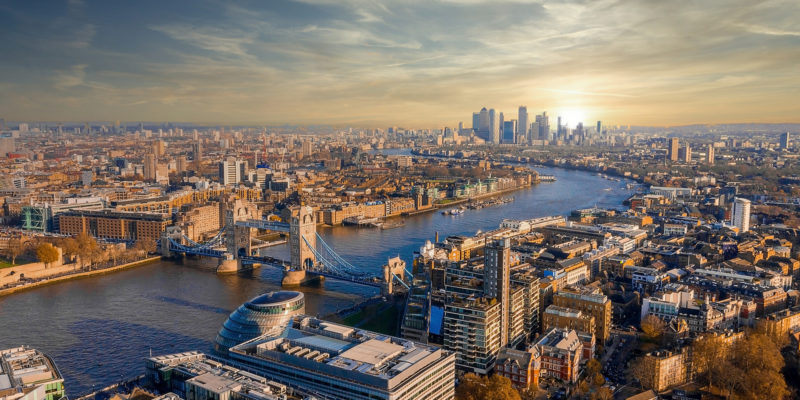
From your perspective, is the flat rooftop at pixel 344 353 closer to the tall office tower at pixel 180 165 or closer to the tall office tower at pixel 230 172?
the tall office tower at pixel 230 172

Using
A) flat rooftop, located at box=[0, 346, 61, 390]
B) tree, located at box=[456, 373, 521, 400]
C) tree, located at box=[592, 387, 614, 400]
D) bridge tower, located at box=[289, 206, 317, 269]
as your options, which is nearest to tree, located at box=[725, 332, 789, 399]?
tree, located at box=[592, 387, 614, 400]

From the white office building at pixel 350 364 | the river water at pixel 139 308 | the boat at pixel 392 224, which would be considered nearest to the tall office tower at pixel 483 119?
the boat at pixel 392 224

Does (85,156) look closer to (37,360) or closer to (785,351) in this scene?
(37,360)

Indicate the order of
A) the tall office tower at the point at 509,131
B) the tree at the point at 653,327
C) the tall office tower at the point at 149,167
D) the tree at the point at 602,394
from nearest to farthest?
the tree at the point at 602,394 < the tree at the point at 653,327 < the tall office tower at the point at 149,167 < the tall office tower at the point at 509,131

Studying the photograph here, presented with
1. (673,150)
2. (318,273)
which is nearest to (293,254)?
(318,273)

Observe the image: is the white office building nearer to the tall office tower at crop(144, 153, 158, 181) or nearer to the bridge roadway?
the bridge roadway

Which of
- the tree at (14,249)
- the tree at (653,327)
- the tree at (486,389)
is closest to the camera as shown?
the tree at (486,389)
